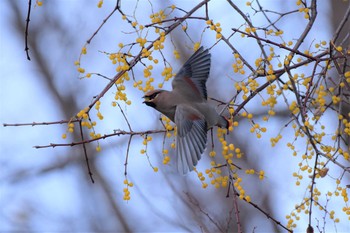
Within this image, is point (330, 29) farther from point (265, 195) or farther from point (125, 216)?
point (125, 216)

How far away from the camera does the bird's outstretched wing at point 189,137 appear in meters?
2.84

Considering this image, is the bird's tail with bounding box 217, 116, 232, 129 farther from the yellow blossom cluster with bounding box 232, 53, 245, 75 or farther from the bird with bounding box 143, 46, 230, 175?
the yellow blossom cluster with bounding box 232, 53, 245, 75

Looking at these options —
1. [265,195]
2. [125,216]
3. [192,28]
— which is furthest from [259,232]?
[192,28]

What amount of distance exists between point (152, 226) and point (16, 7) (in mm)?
2358

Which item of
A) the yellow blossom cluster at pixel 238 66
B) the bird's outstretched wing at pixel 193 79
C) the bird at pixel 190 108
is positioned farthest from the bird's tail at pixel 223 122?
the bird's outstretched wing at pixel 193 79

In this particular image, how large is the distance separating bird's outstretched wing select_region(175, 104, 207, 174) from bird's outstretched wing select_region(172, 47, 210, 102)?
0.10m

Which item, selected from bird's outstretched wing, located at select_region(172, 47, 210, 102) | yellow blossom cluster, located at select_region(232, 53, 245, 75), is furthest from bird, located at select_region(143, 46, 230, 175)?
yellow blossom cluster, located at select_region(232, 53, 245, 75)

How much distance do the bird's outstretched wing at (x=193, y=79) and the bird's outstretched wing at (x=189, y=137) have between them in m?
0.10

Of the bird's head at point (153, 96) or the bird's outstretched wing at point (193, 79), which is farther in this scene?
the bird's outstretched wing at point (193, 79)

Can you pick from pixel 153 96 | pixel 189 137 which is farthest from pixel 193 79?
pixel 189 137

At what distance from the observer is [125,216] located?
6.50m

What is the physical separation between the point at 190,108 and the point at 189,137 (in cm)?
24

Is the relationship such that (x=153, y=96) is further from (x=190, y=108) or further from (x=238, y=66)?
(x=238, y=66)

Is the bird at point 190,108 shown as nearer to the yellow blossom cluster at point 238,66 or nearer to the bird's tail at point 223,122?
the bird's tail at point 223,122
